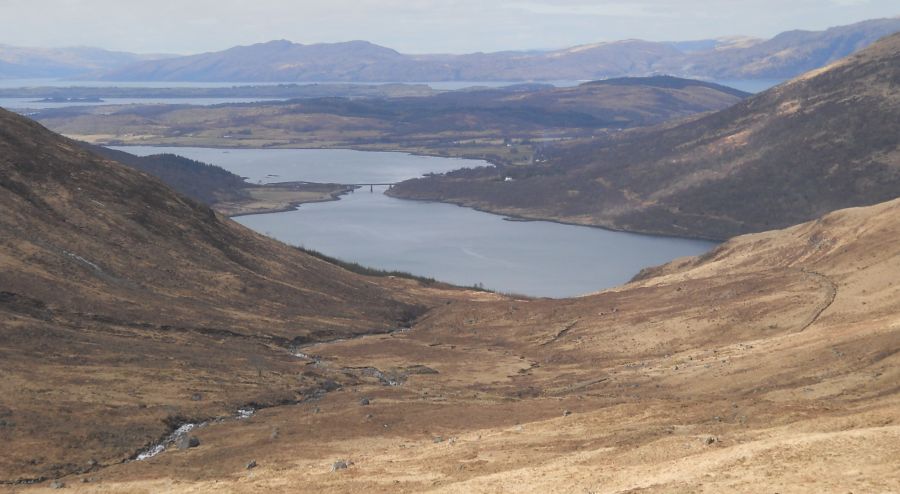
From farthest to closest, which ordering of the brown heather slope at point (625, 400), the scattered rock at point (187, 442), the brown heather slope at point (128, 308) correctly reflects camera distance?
the brown heather slope at point (128, 308), the scattered rock at point (187, 442), the brown heather slope at point (625, 400)

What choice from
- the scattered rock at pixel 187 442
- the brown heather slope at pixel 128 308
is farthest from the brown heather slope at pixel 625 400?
the brown heather slope at pixel 128 308

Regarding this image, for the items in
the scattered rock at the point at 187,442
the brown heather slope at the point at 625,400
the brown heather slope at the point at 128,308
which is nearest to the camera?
the brown heather slope at the point at 625,400

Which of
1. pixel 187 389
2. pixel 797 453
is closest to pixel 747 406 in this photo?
pixel 797 453

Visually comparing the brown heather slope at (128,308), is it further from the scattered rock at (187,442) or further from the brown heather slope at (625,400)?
the brown heather slope at (625,400)

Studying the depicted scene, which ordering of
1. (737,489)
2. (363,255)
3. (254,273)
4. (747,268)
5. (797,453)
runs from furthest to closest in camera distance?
(363,255) < (747,268) < (254,273) < (797,453) < (737,489)

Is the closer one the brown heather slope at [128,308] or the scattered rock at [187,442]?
the scattered rock at [187,442]

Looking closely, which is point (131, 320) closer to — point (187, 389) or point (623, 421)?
point (187, 389)
